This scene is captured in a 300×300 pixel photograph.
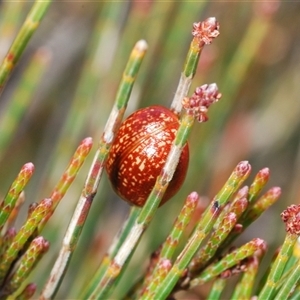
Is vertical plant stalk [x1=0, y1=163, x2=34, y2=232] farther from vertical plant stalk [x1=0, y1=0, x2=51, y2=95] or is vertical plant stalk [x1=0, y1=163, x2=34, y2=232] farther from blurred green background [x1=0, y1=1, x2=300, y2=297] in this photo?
blurred green background [x1=0, y1=1, x2=300, y2=297]

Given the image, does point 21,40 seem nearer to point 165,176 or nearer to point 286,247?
point 165,176

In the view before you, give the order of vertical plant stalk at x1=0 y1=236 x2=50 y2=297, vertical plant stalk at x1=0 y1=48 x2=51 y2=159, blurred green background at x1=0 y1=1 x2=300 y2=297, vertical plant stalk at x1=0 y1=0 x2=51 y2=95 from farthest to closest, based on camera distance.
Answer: blurred green background at x1=0 y1=1 x2=300 y2=297, vertical plant stalk at x1=0 y1=48 x2=51 y2=159, vertical plant stalk at x1=0 y1=0 x2=51 y2=95, vertical plant stalk at x1=0 y1=236 x2=50 y2=297

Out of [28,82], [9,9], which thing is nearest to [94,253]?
[28,82]

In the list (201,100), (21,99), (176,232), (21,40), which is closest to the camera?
(201,100)

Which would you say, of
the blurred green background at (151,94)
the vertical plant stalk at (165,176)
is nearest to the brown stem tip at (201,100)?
the vertical plant stalk at (165,176)

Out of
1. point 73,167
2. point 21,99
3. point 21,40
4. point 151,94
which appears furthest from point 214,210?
point 151,94

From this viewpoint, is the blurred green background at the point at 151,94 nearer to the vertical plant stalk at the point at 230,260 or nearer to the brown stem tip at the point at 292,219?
the vertical plant stalk at the point at 230,260

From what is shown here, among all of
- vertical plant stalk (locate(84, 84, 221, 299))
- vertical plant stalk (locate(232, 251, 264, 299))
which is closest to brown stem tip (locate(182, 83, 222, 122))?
vertical plant stalk (locate(84, 84, 221, 299))

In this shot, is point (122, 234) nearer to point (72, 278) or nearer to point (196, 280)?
point (196, 280)
